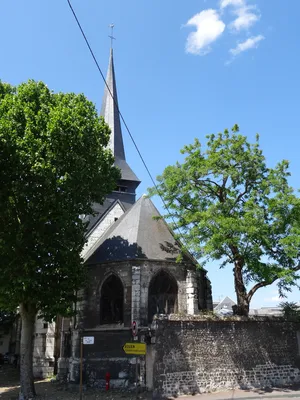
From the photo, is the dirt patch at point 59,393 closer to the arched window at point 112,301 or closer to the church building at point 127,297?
the church building at point 127,297

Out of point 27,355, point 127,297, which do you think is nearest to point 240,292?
point 127,297

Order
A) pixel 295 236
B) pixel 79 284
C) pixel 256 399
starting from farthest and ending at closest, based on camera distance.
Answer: pixel 79 284, pixel 295 236, pixel 256 399

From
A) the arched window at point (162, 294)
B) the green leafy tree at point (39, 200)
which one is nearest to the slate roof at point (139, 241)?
the arched window at point (162, 294)

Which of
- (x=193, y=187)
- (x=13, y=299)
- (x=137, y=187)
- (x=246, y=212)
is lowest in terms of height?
(x=13, y=299)

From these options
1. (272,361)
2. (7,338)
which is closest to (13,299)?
(272,361)

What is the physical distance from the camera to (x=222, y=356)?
1353 cm

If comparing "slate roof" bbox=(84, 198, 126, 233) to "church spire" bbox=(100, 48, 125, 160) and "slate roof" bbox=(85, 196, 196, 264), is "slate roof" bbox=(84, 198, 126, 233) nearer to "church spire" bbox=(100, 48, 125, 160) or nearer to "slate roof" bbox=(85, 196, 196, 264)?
"slate roof" bbox=(85, 196, 196, 264)

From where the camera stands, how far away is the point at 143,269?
16.6 meters

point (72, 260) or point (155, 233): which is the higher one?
point (155, 233)

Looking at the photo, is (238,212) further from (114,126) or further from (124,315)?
(114,126)

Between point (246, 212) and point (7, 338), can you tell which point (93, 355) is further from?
point (7, 338)

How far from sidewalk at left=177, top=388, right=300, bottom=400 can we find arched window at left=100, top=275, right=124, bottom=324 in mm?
5160

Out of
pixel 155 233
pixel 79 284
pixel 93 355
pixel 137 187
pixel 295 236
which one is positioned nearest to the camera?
pixel 295 236

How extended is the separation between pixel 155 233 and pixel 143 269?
8.14 feet
